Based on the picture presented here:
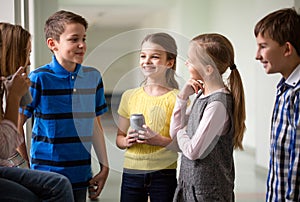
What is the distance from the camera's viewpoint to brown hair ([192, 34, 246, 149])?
1572mm

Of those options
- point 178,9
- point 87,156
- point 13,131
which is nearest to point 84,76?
point 87,156

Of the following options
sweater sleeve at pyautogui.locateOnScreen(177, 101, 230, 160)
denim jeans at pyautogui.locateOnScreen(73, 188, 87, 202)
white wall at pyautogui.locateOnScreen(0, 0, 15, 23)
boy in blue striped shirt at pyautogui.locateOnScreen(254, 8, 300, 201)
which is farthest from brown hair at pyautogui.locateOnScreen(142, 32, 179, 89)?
white wall at pyautogui.locateOnScreen(0, 0, 15, 23)

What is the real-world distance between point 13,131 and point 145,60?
0.54m

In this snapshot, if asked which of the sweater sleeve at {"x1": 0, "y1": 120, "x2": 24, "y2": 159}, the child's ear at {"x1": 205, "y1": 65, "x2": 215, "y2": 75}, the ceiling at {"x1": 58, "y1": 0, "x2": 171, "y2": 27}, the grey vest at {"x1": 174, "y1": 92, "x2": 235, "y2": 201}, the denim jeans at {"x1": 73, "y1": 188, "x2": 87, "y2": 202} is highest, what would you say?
the ceiling at {"x1": 58, "y1": 0, "x2": 171, "y2": 27}

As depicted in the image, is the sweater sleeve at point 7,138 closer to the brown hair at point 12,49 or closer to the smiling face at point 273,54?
the brown hair at point 12,49

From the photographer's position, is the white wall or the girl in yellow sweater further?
the white wall

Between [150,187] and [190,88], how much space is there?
1.18ft

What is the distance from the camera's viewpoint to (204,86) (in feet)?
5.28

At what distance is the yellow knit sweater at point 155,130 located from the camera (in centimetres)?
163

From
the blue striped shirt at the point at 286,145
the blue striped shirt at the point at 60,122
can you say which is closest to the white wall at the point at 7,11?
the blue striped shirt at the point at 60,122

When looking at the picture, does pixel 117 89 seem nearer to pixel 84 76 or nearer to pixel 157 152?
pixel 84 76

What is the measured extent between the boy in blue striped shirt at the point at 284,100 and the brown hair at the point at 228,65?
121mm

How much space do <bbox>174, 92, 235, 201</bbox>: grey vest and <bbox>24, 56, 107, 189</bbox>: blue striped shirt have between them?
0.36 meters

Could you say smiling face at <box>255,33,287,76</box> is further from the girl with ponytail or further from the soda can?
the soda can
